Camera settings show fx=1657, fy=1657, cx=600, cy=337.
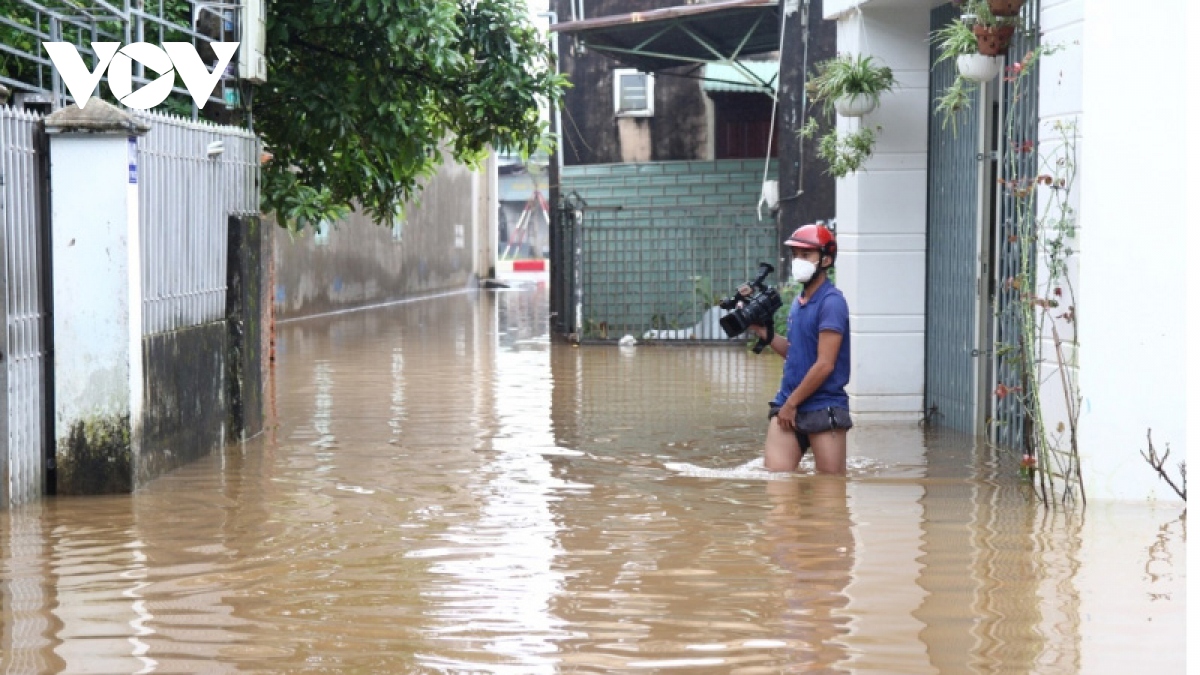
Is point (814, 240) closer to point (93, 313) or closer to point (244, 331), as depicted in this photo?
point (93, 313)

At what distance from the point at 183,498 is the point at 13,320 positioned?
1.34 metres

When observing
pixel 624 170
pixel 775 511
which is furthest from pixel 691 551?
pixel 624 170

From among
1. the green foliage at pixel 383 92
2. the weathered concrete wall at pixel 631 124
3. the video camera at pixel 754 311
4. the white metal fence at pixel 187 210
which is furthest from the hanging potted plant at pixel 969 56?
the weathered concrete wall at pixel 631 124

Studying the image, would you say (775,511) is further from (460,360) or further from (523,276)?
(523,276)

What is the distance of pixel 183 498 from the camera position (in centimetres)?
922

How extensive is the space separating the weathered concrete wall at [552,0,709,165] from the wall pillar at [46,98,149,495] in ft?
68.4

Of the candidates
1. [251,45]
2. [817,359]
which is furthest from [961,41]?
[251,45]

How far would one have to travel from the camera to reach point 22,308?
8.89 meters

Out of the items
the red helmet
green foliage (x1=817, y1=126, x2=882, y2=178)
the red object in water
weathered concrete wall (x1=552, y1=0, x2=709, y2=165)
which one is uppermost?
weathered concrete wall (x1=552, y1=0, x2=709, y2=165)

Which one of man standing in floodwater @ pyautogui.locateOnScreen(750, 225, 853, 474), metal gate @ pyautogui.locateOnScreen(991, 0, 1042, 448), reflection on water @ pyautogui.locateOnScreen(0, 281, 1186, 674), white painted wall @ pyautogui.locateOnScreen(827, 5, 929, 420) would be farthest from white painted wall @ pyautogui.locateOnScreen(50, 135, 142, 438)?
white painted wall @ pyautogui.locateOnScreen(827, 5, 929, 420)

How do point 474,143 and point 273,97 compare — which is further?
point 474,143

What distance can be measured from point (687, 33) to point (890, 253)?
11.9 m

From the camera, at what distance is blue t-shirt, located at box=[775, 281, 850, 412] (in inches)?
363

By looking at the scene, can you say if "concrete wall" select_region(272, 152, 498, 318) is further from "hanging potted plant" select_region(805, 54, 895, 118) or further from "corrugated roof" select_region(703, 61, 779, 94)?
"hanging potted plant" select_region(805, 54, 895, 118)
